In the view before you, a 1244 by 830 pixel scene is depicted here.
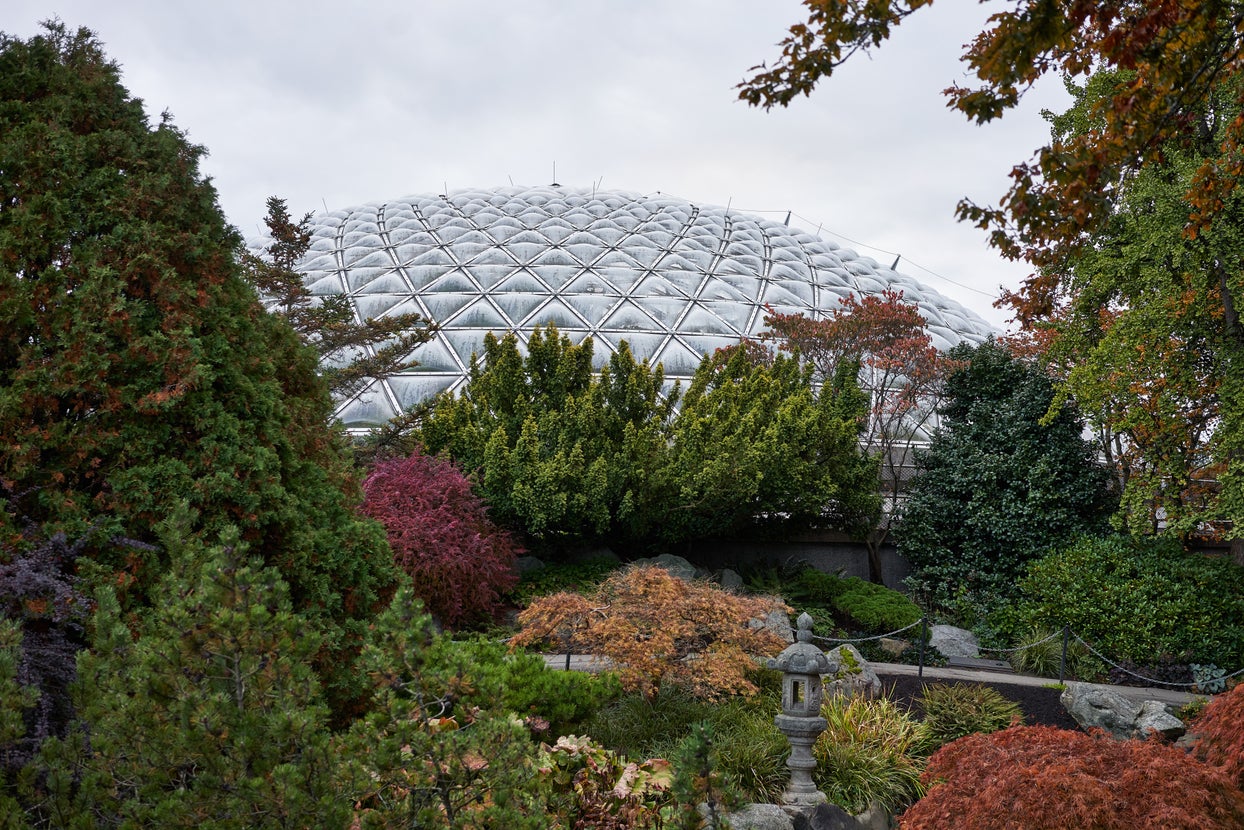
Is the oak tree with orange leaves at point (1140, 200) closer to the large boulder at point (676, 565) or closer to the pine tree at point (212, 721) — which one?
the pine tree at point (212, 721)

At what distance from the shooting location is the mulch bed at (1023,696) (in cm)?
1066

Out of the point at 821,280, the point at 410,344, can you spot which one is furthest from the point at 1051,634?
the point at 821,280

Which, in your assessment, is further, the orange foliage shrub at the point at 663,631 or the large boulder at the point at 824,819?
the orange foliage shrub at the point at 663,631

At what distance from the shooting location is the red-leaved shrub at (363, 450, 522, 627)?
12281 mm

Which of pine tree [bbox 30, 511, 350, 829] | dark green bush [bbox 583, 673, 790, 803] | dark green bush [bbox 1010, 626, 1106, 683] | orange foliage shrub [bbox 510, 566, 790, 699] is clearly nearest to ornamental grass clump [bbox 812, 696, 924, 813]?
dark green bush [bbox 583, 673, 790, 803]

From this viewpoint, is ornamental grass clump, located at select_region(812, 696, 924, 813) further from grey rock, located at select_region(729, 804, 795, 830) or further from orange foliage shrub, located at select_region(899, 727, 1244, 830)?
orange foliage shrub, located at select_region(899, 727, 1244, 830)

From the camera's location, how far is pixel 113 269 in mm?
4301

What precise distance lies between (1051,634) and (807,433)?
499 centimetres

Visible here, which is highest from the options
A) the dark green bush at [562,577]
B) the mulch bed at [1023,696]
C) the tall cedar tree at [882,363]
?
the tall cedar tree at [882,363]

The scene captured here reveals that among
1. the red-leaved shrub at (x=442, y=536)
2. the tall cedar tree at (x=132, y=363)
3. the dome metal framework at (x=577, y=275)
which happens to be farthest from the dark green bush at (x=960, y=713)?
the dome metal framework at (x=577, y=275)

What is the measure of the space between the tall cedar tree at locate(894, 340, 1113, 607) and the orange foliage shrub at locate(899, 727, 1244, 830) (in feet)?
35.2

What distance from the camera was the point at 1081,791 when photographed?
520 cm

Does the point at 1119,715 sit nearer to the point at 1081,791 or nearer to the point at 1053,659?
the point at 1053,659

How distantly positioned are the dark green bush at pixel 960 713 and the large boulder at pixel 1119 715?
701 millimetres
